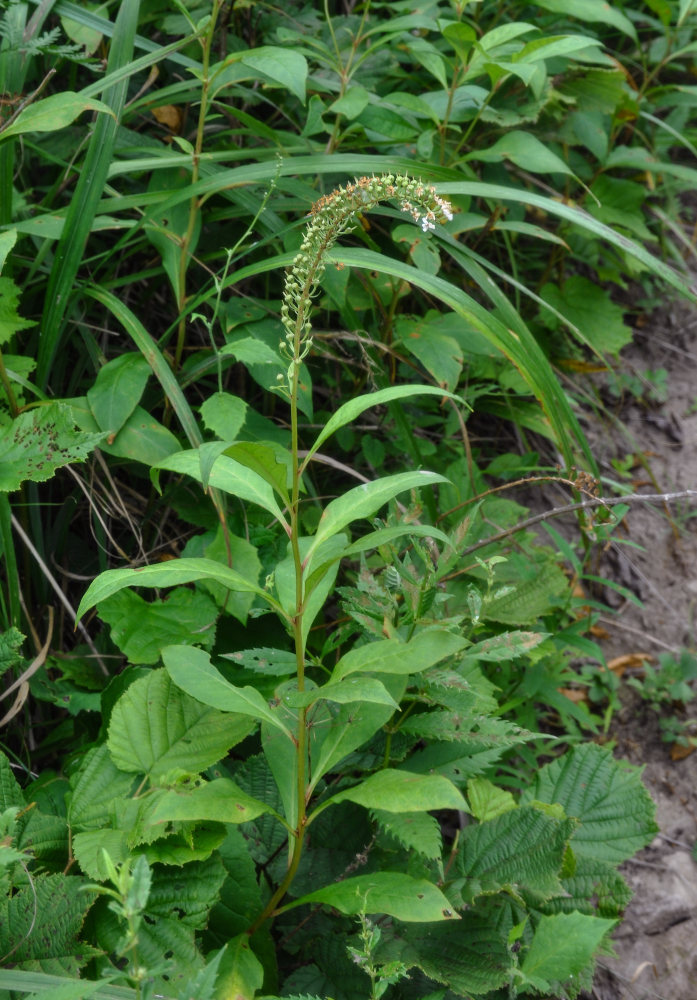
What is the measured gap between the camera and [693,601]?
9.01 ft

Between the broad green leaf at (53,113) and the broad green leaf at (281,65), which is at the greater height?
the broad green leaf at (281,65)

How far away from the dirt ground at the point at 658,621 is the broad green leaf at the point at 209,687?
967 millimetres

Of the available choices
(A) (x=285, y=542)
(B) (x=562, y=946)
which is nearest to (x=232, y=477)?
(A) (x=285, y=542)

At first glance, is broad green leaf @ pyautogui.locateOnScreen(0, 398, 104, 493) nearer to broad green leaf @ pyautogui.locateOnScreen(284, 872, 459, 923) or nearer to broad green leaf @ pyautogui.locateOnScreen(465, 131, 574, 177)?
broad green leaf @ pyautogui.locateOnScreen(284, 872, 459, 923)

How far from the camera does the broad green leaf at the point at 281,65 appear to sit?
1.63 metres

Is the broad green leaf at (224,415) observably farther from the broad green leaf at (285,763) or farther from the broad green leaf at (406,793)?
the broad green leaf at (406,793)

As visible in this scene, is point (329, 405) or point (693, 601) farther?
point (693, 601)

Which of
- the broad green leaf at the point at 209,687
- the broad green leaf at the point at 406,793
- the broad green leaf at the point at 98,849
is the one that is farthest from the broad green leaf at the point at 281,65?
the broad green leaf at the point at 98,849

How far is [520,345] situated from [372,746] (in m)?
0.84

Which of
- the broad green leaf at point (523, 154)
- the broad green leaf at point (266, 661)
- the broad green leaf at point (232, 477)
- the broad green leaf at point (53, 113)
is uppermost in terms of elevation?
the broad green leaf at point (53, 113)

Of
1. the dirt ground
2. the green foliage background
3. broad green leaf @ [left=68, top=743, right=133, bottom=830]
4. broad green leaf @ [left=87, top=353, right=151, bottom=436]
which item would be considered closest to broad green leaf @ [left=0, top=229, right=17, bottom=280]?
the green foliage background

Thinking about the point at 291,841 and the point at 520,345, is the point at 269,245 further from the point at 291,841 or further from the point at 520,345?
the point at 291,841

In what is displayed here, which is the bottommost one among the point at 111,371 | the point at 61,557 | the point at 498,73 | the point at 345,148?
the point at 61,557

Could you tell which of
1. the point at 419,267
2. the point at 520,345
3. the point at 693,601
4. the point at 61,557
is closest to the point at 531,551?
the point at 520,345
